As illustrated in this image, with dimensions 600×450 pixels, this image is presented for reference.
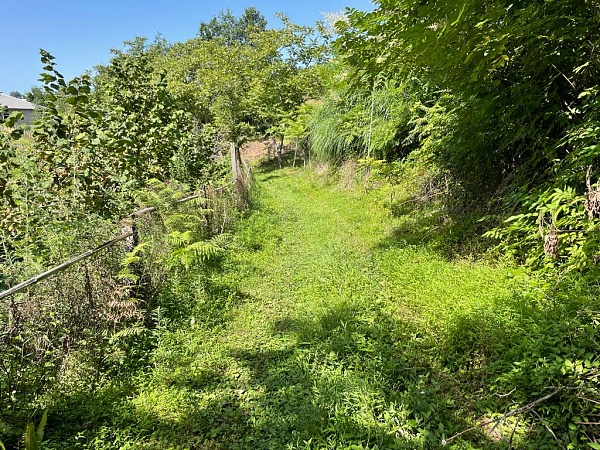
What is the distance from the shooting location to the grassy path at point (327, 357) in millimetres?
2520

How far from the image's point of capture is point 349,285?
4.74 metres

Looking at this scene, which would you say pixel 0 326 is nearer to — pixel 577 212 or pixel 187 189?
pixel 187 189

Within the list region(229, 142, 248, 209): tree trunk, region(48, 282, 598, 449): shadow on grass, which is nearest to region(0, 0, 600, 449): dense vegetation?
region(48, 282, 598, 449): shadow on grass

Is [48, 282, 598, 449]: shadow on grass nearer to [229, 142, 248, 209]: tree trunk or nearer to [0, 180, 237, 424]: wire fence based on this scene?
[0, 180, 237, 424]: wire fence

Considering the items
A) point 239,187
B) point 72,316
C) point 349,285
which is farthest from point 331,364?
point 239,187

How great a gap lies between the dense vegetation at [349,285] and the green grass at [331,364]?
0.07ft

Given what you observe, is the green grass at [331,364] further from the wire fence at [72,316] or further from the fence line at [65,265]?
the fence line at [65,265]

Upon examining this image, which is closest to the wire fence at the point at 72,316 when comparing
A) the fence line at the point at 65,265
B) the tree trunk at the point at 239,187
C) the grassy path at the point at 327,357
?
the fence line at the point at 65,265

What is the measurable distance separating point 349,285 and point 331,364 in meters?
1.66

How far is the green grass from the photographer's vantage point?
2.48 metres

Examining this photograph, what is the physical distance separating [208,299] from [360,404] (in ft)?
8.48

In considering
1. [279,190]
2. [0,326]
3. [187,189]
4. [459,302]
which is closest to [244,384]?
[0,326]

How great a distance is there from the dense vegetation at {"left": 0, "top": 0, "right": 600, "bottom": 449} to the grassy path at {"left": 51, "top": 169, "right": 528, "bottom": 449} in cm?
2

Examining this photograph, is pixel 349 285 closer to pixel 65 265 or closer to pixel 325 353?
pixel 325 353
